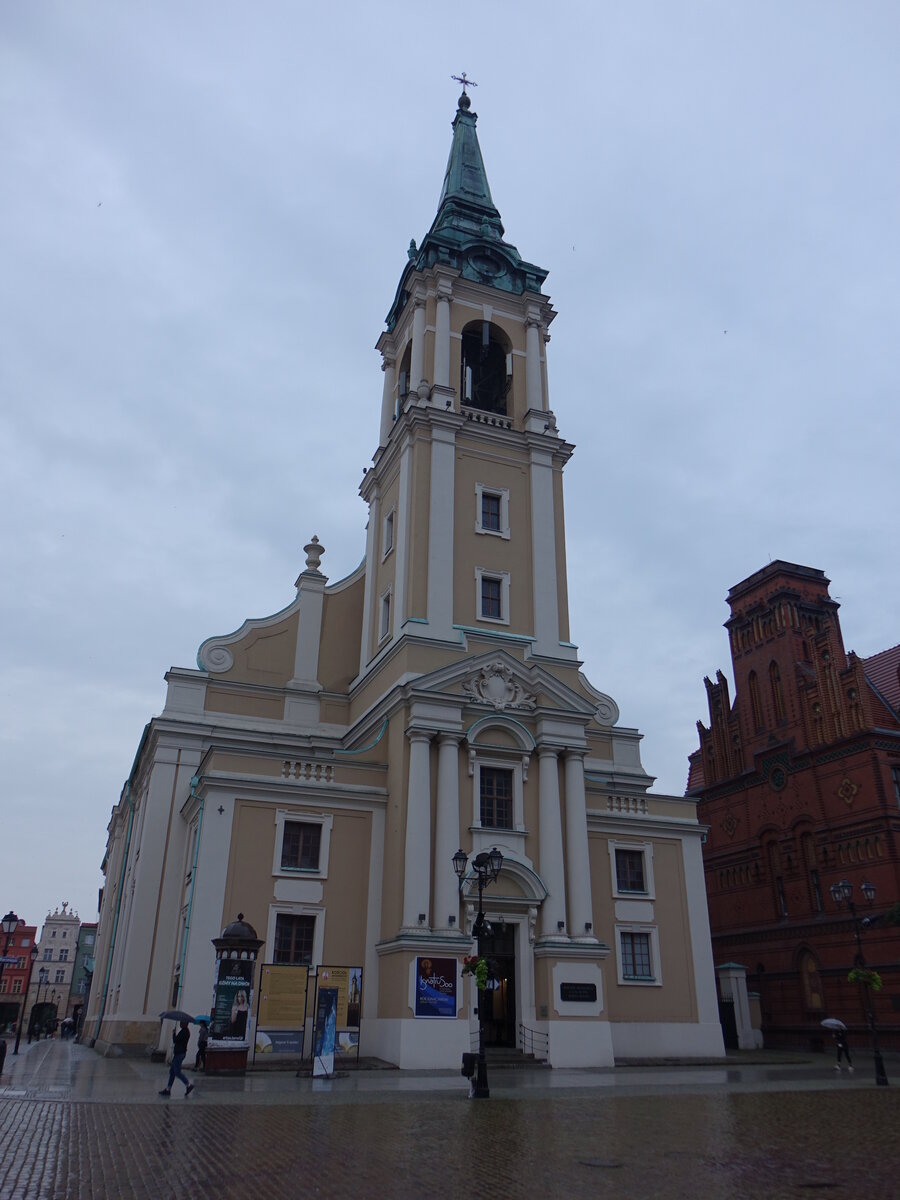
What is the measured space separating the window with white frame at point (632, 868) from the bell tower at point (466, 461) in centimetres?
675

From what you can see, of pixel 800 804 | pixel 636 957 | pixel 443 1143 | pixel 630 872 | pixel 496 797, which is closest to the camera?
pixel 443 1143

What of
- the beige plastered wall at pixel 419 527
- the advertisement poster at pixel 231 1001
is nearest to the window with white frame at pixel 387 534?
the beige plastered wall at pixel 419 527

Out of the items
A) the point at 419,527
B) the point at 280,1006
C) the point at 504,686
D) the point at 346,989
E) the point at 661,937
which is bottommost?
the point at 280,1006

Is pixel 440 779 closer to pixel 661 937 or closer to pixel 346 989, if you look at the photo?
pixel 346 989

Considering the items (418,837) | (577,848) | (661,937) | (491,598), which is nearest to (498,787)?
(577,848)

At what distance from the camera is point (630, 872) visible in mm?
31234

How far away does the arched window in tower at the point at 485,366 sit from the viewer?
37625mm

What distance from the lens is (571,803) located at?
29.7m

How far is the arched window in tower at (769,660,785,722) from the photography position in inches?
1694

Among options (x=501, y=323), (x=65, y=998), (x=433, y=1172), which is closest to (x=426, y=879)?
(x=433, y=1172)

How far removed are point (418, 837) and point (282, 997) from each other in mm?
5783

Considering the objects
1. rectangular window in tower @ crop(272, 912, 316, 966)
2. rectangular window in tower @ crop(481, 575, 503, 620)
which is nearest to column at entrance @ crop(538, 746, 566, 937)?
rectangular window in tower @ crop(481, 575, 503, 620)

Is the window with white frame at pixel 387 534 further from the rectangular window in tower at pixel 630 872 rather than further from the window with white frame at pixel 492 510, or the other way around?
the rectangular window in tower at pixel 630 872

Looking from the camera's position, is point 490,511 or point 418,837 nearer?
point 418,837
